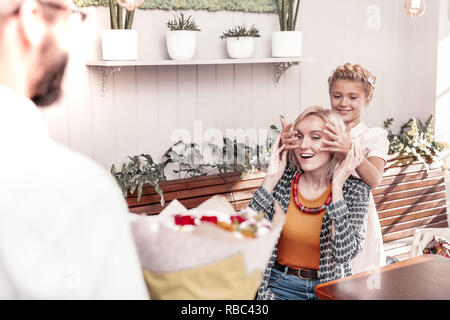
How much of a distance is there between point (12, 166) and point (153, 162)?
2.68 meters

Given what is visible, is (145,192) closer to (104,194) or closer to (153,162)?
(153,162)

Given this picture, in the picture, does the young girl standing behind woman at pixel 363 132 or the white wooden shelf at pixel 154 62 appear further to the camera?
the white wooden shelf at pixel 154 62

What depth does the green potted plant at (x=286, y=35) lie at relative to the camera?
12.6ft

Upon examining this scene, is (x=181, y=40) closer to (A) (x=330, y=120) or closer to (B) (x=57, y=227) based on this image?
(A) (x=330, y=120)

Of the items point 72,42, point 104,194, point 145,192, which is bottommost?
point 145,192

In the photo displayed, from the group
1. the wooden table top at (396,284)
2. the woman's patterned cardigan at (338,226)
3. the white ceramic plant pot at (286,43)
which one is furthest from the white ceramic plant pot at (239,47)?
the wooden table top at (396,284)

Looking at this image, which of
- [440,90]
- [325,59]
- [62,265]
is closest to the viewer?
[62,265]

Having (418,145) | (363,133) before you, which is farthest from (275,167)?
(418,145)

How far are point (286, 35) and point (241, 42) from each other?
380 millimetres

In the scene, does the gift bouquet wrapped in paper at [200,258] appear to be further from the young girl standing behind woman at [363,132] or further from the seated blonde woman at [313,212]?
the young girl standing behind woman at [363,132]

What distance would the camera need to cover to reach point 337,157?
2.34 metres

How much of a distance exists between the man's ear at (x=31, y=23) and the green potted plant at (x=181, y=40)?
2.46 metres

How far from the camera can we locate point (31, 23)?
97 centimetres
